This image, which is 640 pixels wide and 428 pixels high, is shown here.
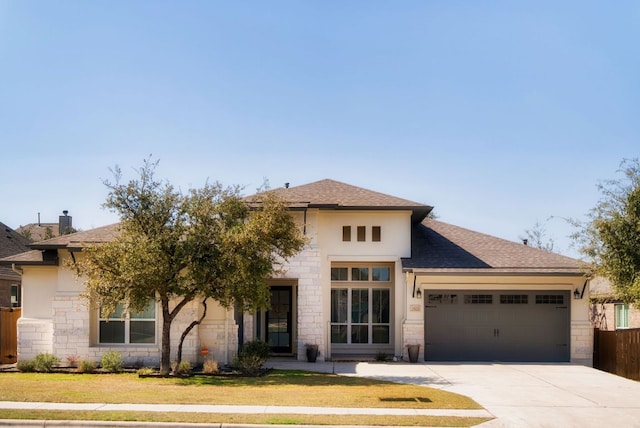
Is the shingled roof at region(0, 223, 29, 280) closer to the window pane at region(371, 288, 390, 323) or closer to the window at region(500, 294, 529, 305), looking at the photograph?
the window pane at region(371, 288, 390, 323)

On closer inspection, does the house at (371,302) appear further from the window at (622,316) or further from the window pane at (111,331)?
the window at (622,316)

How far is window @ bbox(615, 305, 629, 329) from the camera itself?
98.6 feet

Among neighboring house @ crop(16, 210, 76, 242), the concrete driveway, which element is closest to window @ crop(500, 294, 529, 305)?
the concrete driveway

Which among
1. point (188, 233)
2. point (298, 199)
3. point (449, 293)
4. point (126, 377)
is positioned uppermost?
point (298, 199)

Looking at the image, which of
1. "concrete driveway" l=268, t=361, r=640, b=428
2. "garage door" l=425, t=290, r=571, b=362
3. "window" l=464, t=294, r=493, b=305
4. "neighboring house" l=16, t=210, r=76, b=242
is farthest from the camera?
"neighboring house" l=16, t=210, r=76, b=242

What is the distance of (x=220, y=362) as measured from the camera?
70.8ft

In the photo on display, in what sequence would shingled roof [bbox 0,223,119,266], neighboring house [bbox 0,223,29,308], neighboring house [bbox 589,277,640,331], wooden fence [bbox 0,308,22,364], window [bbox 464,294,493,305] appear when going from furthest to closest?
neighboring house [bbox 0,223,29,308]
neighboring house [bbox 589,277,640,331]
window [bbox 464,294,493,305]
wooden fence [bbox 0,308,22,364]
shingled roof [bbox 0,223,119,266]

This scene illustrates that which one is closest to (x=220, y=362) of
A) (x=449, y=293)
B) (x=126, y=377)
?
(x=126, y=377)

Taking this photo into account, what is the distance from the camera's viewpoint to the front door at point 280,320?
2548 cm

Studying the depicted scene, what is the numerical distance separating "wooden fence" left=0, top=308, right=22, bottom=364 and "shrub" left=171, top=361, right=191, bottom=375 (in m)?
6.95

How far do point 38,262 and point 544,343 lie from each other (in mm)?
17438

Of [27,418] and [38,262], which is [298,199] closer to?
[38,262]

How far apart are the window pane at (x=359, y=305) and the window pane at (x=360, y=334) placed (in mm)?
258

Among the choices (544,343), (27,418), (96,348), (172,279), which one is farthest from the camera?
(544,343)
